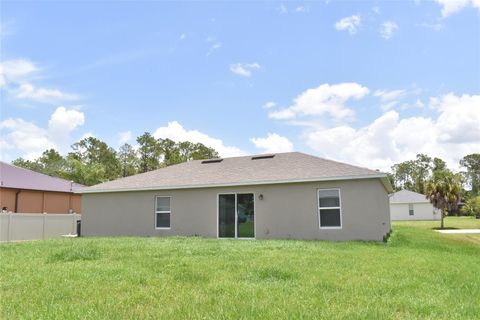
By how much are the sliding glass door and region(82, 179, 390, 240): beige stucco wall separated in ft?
0.79

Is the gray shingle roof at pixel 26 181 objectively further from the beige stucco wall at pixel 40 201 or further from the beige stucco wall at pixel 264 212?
the beige stucco wall at pixel 264 212

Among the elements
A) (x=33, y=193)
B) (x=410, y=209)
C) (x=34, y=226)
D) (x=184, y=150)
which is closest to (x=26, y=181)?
(x=33, y=193)

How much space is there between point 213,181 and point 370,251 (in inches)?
300

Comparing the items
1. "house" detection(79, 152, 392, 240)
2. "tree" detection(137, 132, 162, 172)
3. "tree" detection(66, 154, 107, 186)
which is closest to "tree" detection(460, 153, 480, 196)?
"tree" detection(137, 132, 162, 172)

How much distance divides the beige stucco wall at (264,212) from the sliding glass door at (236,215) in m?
0.24

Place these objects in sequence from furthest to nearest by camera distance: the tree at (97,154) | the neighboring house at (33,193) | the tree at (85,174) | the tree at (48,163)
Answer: the tree at (97,154), the tree at (48,163), the tree at (85,174), the neighboring house at (33,193)

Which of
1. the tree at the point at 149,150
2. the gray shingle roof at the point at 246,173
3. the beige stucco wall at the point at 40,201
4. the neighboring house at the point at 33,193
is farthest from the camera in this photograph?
the tree at the point at 149,150

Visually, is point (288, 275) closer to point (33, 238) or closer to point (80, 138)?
point (33, 238)

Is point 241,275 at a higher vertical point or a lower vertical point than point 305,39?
lower

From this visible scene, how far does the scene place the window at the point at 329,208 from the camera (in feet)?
48.7

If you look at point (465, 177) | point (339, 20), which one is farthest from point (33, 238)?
point (465, 177)

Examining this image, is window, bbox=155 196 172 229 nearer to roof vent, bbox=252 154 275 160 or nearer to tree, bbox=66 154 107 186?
roof vent, bbox=252 154 275 160

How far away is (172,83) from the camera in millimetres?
18594

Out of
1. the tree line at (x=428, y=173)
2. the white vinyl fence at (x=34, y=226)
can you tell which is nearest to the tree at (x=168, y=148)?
the white vinyl fence at (x=34, y=226)
